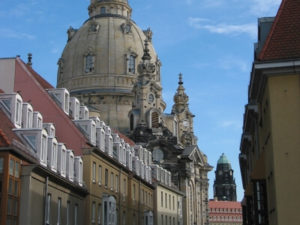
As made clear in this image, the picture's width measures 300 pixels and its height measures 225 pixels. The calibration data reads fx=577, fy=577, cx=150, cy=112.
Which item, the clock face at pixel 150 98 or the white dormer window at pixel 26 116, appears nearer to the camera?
the white dormer window at pixel 26 116

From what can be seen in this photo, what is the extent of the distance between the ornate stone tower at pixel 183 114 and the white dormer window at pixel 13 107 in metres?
78.2

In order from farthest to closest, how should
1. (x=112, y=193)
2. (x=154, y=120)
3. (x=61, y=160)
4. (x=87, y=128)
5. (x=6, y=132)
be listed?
(x=154, y=120), (x=112, y=193), (x=87, y=128), (x=61, y=160), (x=6, y=132)

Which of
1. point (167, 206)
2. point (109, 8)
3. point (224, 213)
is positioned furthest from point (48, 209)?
point (224, 213)

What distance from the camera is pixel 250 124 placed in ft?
113

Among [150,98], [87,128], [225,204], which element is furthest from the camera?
[225,204]

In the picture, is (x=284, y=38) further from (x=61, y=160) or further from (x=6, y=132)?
(x=61, y=160)

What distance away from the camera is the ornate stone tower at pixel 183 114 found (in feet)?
358

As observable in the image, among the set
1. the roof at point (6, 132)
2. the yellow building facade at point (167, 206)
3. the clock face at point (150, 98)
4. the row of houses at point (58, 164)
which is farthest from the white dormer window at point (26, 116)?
the clock face at point (150, 98)

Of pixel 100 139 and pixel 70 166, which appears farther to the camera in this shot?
pixel 100 139

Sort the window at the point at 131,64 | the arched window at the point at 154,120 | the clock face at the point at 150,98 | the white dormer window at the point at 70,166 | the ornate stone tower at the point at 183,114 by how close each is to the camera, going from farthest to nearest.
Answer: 1. the ornate stone tower at the point at 183,114
2. the window at the point at 131,64
3. the clock face at the point at 150,98
4. the arched window at the point at 154,120
5. the white dormer window at the point at 70,166

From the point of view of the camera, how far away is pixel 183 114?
370 feet

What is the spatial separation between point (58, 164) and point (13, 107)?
4325mm

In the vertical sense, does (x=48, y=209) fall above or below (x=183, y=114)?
below

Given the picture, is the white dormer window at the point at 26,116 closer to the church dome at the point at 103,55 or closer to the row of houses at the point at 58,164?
the row of houses at the point at 58,164
